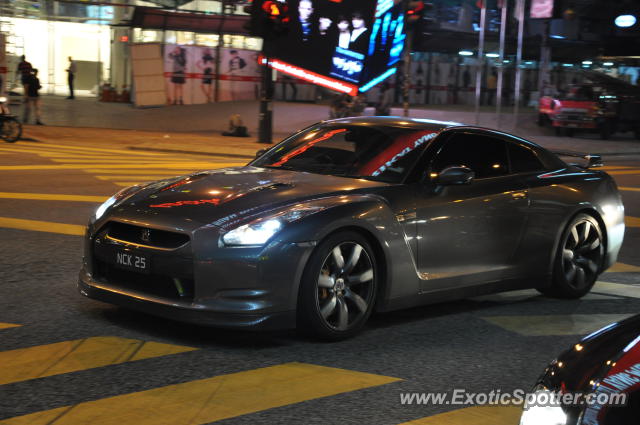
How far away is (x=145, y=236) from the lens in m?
5.89

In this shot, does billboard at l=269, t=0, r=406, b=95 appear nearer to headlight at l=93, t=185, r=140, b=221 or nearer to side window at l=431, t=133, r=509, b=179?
side window at l=431, t=133, r=509, b=179

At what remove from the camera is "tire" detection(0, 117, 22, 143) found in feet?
76.8

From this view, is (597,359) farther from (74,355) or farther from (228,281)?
(74,355)

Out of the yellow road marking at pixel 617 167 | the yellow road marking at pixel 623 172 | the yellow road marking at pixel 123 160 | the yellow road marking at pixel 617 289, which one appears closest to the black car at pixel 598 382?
the yellow road marking at pixel 617 289

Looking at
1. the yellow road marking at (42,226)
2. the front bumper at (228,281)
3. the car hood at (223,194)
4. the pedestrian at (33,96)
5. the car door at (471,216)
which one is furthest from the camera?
the pedestrian at (33,96)

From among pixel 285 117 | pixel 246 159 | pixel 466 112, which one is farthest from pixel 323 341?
pixel 466 112

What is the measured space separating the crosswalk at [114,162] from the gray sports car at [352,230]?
8.47m

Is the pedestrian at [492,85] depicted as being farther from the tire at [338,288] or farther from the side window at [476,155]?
the tire at [338,288]

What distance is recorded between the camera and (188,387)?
16.2 ft

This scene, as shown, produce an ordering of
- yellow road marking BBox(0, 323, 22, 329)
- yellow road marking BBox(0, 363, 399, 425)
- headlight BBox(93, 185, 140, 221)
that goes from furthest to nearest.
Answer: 1. headlight BBox(93, 185, 140, 221)
2. yellow road marking BBox(0, 323, 22, 329)
3. yellow road marking BBox(0, 363, 399, 425)

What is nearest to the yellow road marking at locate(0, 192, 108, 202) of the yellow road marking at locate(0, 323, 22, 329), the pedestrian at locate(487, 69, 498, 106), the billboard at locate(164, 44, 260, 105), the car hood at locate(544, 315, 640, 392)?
the yellow road marking at locate(0, 323, 22, 329)

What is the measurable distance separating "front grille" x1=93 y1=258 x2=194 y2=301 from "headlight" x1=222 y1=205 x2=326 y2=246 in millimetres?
370

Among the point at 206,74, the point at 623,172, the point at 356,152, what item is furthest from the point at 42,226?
the point at 206,74

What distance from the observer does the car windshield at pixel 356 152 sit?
680 cm
